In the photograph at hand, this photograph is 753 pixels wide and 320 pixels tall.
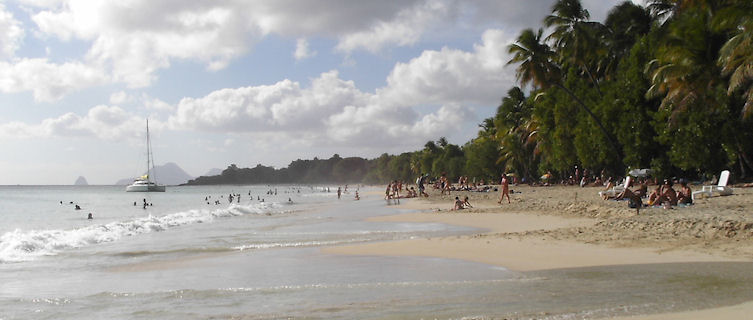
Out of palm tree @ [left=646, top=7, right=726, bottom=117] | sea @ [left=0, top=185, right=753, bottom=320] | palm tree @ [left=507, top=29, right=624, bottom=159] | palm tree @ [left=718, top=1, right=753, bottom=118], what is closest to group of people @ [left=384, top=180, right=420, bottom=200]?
palm tree @ [left=507, top=29, right=624, bottom=159]

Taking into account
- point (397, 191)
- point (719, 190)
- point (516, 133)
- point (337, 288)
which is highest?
point (516, 133)

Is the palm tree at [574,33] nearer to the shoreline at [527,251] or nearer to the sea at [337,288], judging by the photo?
the shoreline at [527,251]

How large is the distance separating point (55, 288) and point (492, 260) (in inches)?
309

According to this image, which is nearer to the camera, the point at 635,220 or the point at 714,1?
the point at 635,220

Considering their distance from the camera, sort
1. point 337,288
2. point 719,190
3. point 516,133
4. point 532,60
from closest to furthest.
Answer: point 337,288, point 719,190, point 532,60, point 516,133

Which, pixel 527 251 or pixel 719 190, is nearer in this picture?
pixel 527 251

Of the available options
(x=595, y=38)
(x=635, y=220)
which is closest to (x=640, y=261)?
(x=635, y=220)

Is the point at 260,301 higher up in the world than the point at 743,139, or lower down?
lower down

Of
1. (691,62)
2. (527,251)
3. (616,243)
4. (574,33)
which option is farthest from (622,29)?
(527,251)

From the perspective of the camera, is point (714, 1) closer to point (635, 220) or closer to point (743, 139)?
point (743, 139)

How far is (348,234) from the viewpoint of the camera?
17.4m

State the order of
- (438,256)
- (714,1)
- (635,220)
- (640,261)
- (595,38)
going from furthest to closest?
(595,38) → (714,1) → (635,220) → (438,256) → (640,261)

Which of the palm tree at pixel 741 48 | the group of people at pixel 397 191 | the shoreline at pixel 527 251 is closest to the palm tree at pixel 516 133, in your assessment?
the group of people at pixel 397 191

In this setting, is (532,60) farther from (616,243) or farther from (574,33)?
(616,243)
